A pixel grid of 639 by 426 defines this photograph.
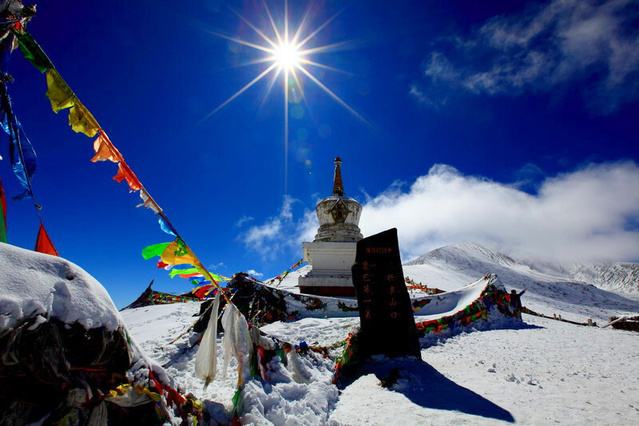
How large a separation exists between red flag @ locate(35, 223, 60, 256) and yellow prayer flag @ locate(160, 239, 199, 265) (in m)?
1.31

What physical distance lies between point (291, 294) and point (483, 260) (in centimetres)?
4123

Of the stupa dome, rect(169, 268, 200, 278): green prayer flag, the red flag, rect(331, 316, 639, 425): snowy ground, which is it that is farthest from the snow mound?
the stupa dome

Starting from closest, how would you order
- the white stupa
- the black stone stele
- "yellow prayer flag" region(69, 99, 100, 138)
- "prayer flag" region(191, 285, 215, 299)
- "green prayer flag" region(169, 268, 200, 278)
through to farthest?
"yellow prayer flag" region(69, 99, 100, 138) < "green prayer flag" region(169, 268, 200, 278) < the black stone stele < "prayer flag" region(191, 285, 215, 299) < the white stupa

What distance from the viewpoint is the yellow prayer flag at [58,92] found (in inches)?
139

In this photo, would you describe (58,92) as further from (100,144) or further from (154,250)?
(154,250)

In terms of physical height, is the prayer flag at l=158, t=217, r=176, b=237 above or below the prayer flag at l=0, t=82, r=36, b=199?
below

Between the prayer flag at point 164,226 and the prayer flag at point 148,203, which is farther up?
the prayer flag at point 148,203

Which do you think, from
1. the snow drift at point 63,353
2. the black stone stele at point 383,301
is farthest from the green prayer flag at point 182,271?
the black stone stele at point 383,301

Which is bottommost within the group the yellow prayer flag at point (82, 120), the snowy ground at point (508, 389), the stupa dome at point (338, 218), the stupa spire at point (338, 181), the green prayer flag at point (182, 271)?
the snowy ground at point (508, 389)

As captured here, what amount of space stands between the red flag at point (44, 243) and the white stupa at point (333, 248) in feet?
44.7

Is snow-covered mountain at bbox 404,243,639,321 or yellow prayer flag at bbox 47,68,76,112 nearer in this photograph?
yellow prayer flag at bbox 47,68,76,112

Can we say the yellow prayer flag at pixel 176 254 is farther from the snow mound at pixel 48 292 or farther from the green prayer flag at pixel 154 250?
the snow mound at pixel 48 292

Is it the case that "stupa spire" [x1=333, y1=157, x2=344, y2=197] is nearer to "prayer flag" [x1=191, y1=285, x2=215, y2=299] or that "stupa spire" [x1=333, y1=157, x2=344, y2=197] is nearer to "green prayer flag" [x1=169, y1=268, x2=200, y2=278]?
"prayer flag" [x1=191, y1=285, x2=215, y2=299]

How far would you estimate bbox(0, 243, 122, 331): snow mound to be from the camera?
1848mm
